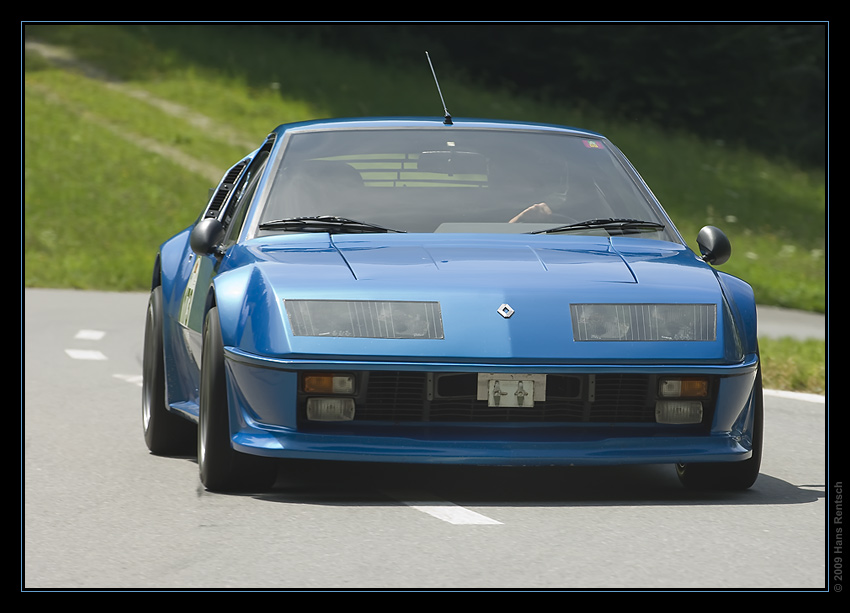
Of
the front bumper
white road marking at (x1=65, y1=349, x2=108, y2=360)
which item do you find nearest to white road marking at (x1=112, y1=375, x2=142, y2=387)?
white road marking at (x1=65, y1=349, x2=108, y2=360)

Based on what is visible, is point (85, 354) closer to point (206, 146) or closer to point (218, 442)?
point (218, 442)

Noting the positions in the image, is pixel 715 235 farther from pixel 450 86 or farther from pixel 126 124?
pixel 450 86

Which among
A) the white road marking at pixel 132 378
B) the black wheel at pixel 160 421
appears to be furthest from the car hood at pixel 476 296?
the white road marking at pixel 132 378

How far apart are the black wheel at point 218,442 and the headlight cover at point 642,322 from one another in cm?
129

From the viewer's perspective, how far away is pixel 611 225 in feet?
22.1

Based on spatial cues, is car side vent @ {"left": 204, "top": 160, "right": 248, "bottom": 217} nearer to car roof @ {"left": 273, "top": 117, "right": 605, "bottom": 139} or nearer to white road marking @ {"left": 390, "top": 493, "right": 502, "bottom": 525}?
car roof @ {"left": 273, "top": 117, "right": 605, "bottom": 139}

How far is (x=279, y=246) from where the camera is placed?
6.34 metres

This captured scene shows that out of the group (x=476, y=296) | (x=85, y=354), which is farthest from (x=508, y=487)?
(x=85, y=354)

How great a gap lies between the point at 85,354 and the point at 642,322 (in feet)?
25.2

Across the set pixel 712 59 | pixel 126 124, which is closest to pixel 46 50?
pixel 126 124

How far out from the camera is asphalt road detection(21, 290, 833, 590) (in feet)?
15.9

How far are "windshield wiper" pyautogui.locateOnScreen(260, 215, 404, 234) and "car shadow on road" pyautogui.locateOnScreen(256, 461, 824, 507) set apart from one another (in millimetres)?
988

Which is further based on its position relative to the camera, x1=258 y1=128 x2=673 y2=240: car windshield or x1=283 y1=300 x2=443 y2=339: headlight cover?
x1=258 y1=128 x2=673 y2=240: car windshield
